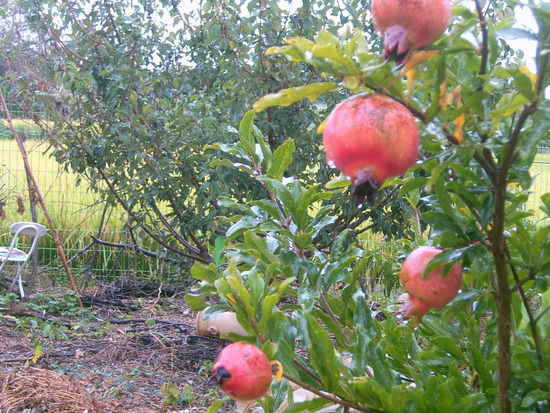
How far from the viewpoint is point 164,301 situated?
4570mm

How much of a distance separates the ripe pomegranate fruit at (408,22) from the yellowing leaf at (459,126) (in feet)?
0.49

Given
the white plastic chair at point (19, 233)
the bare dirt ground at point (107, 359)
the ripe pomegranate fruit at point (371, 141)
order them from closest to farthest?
the ripe pomegranate fruit at point (371, 141), the bare dirt ground at point (107, 359), the white plastic chair at point (19, 233)

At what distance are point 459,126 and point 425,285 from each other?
8.1 inches

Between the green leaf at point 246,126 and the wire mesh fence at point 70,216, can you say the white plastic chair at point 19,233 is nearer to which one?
the wire mesh fence at point 70,216

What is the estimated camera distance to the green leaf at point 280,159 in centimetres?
117

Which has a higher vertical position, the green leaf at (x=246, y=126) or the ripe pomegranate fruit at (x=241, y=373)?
the green leaf at (x=246, y=126)

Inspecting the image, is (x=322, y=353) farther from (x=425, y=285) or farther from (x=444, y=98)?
(x=444, y=98)

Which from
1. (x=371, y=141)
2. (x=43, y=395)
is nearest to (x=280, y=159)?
(x=371, y=141)

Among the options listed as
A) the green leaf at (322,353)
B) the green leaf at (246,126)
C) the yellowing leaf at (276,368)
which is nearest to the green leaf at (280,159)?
the green leaf at (246,126)

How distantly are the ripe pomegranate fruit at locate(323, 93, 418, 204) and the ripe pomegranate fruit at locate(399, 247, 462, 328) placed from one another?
0.88 feet

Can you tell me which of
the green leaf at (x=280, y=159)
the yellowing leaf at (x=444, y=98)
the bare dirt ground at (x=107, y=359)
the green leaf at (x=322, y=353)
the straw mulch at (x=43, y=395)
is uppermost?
the yellowing leaf at (x=444, y=98)

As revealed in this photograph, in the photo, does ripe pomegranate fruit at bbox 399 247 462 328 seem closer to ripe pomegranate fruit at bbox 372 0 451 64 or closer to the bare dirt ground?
ripe pomegranate fruit at bbox 372 0 451 64

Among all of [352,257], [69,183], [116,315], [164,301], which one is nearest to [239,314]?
[352,257]

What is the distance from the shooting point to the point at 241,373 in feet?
2.12
